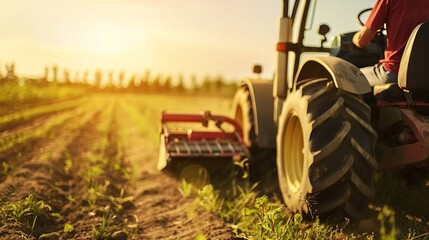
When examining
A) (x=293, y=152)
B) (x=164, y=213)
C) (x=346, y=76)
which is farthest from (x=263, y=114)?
(x=346, y=76)

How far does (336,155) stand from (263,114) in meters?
1.96

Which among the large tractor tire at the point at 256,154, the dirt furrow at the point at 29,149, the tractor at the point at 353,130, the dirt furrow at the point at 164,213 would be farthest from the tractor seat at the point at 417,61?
A: the dirt furrow at the point at 29,149

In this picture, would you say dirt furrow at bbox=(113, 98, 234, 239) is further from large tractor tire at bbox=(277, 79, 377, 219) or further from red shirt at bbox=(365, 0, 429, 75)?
red shirt at bbox=(365, 0, 429, 75)

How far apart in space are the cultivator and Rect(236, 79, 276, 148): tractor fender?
0.23 metres

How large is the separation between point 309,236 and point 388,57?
131 centimetres

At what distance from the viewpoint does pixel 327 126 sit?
3096 millimetres

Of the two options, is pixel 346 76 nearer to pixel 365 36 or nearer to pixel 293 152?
pixel 365 36

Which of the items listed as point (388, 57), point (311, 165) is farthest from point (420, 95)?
point (311, 165)

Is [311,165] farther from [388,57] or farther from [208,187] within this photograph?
[208,187]

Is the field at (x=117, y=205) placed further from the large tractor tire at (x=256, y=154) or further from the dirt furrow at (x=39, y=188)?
the large tractor tire at (x=256, y=154)

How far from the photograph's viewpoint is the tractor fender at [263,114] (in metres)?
4.82

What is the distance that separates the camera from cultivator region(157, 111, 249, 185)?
4.73 meters

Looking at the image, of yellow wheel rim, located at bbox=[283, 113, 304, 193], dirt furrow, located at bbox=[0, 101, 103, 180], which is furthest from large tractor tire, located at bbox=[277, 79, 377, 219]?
dirt furrow, located at bbox=[0, 101, 103, 180]

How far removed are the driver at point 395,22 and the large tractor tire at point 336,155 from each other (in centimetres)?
31
